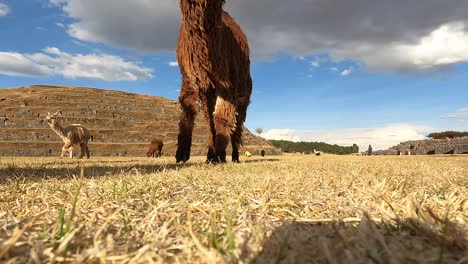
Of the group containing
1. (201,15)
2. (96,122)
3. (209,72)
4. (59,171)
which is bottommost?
(59,171)

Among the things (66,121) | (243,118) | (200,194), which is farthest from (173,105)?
(200,194)

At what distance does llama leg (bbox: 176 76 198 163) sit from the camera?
7004 millimetres

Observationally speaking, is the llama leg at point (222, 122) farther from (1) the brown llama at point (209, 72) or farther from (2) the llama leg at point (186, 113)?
(2) the llama leg at point (186, 113)

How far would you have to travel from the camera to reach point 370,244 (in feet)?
3.56

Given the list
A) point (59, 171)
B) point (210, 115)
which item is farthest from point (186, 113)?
point (59, 171)

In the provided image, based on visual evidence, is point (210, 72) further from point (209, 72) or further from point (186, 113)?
point (186, 113)

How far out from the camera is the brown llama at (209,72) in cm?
598

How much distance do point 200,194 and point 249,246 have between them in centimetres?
122

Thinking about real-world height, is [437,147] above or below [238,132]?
above

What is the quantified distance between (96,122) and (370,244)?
168ft

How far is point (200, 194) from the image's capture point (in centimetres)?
231

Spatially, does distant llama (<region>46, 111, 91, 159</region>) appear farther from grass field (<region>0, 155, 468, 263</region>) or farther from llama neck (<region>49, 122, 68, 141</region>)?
grass field (<region>0, 155, 468, 263</region>)

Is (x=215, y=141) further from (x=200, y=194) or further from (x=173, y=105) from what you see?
(x=173, y=105)

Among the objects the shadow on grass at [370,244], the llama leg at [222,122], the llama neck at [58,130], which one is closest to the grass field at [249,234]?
the shadow on grass at [370,244]
